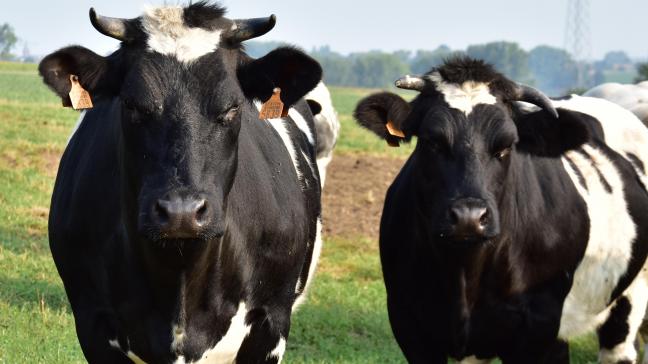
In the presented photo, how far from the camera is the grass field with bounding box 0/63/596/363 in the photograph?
8.21 meters

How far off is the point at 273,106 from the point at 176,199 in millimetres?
1025

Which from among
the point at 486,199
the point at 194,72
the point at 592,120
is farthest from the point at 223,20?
the point at 592,120

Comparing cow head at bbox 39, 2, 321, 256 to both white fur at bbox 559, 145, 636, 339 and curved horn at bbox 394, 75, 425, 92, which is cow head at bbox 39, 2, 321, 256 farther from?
white fur at bbox 559, 145, 636, 339

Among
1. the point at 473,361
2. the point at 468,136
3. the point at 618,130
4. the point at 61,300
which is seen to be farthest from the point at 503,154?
the point at 61,300

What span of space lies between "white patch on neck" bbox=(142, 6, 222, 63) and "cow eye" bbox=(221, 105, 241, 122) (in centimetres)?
28

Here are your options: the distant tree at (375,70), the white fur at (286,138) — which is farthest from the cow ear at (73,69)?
the distant tree at (375,70)

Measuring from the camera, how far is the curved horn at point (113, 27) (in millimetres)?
4949

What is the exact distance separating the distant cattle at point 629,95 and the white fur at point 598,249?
2790 mm

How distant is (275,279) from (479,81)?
173 cm

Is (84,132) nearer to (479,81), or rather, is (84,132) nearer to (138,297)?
(138,297)

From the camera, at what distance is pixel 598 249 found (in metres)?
7.30

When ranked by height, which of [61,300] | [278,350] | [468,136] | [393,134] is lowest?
[61,300]

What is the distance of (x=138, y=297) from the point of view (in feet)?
17.1

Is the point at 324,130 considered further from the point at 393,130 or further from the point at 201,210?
the point at 201,210
